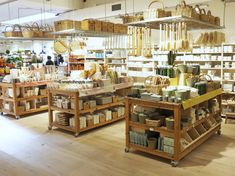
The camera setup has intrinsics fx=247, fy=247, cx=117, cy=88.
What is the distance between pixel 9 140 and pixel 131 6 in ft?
18.8

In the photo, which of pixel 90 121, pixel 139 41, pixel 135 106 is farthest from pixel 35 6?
pixel 135 106

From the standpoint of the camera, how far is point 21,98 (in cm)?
681

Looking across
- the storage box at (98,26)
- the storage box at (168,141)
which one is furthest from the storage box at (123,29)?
the storage box at (168,141)

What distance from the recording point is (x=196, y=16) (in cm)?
448

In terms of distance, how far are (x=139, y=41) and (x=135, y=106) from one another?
1.32 meters

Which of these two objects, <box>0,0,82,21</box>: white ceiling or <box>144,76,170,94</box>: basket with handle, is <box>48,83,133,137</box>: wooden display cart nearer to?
<box>144,76,170,94</box>: basket with handle

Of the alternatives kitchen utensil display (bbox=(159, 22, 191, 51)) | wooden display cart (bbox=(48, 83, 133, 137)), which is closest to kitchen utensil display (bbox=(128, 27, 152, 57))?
kitchen utensil display (bbox=(159, 22, 191, 51))

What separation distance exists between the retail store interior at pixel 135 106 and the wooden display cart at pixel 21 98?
0.09 ft

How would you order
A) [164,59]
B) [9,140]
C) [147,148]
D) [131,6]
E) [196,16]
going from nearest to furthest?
[147,148], [196,16], [9,140], [164,59], [131,6]

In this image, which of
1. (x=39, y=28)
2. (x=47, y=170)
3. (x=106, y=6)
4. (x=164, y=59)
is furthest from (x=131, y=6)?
(x=47, y=170)

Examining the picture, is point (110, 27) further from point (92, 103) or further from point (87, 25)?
point (92, 103)

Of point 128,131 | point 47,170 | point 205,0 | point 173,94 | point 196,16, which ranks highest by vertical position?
point 205,0

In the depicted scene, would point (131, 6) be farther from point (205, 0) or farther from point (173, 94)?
point (173, 94)

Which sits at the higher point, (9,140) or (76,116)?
(76,116)
